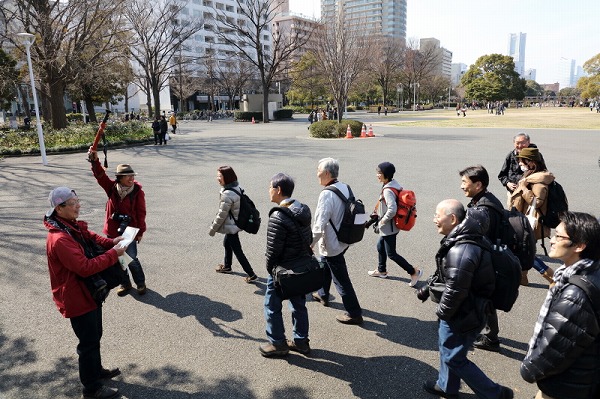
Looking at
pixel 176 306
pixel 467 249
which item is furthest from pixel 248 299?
pixel 467 249

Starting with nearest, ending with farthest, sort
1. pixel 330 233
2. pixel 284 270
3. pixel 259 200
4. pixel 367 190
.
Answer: pixel 284 270 → pixel 330 233 → pixel 259 200 → pixel 367 190

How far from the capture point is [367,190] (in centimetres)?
973

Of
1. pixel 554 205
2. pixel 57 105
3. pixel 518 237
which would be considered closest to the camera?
pixel 518 237

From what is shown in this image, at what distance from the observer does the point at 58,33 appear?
21.1 metres

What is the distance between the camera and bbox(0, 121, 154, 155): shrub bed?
59.0 feet

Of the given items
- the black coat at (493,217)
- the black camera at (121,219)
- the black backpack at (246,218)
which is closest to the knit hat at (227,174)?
the black backpack at (246,218)

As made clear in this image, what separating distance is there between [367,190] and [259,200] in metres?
2.75

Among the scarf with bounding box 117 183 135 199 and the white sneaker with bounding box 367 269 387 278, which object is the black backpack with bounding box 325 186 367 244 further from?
the scarf with bounding box 117 183 135 199

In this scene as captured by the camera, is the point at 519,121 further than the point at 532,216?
Yes

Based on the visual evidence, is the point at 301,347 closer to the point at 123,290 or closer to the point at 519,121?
the point at 123,290

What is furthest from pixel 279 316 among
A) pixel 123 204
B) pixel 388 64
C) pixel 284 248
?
pixel 388 64

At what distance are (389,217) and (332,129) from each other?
1910cm

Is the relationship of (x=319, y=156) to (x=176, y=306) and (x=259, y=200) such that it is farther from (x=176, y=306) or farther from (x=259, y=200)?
(x=176, y=306)

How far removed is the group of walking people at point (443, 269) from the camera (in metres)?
2.11
